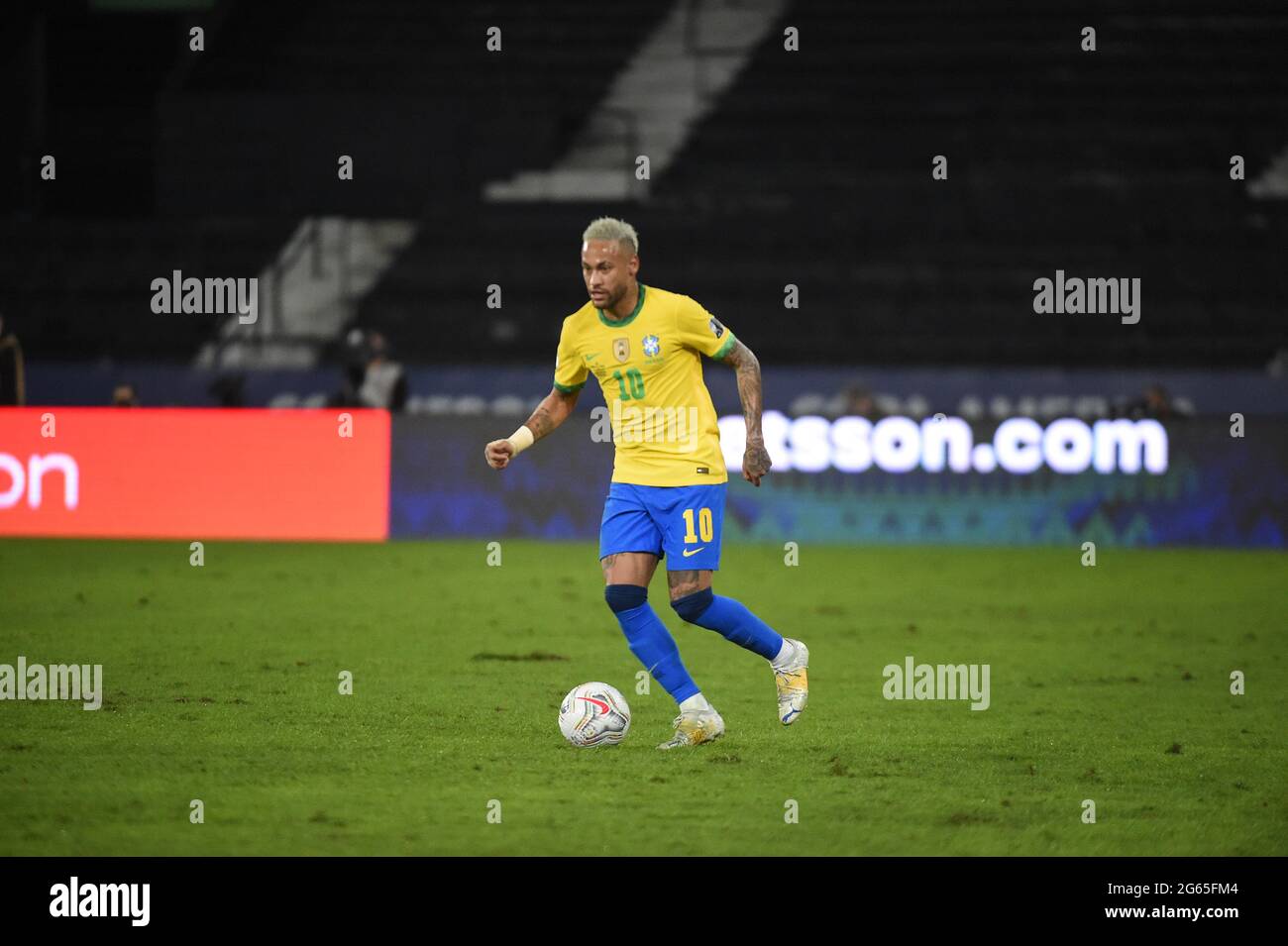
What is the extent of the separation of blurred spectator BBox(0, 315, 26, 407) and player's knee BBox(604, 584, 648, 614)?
12.4 meters

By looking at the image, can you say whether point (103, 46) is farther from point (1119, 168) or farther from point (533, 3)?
point (1119, 168)

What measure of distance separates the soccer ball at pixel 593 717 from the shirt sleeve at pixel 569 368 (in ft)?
4.10

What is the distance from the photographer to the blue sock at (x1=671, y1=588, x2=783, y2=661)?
7.55 m

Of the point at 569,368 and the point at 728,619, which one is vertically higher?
the point at 569,368

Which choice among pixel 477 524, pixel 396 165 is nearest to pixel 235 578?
pixel 477 524

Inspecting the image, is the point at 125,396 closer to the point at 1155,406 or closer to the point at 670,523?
the point at 1155,406

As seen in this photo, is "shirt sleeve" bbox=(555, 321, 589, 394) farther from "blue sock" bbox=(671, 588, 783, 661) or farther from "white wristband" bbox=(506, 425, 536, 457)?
"blue sock" bbox=(671, 588, 783, 661)

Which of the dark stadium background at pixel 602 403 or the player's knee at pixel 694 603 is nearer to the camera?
A: the dark stadium background at pixel 602 403

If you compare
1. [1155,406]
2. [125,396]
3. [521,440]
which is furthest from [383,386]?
[521,440]

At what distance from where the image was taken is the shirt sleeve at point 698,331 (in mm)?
7523

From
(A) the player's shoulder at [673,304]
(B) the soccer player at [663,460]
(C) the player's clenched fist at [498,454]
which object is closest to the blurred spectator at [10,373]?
(C) the player's clenched fist at [498,454]

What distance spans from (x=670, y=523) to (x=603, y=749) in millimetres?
933

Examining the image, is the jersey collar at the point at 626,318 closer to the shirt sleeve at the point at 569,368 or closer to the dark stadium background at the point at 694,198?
the shirt sleeve at the point at 569,368

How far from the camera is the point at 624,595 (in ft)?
24.6
